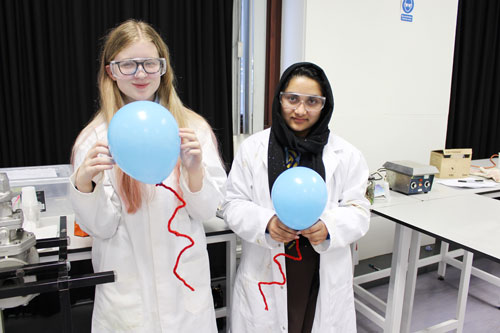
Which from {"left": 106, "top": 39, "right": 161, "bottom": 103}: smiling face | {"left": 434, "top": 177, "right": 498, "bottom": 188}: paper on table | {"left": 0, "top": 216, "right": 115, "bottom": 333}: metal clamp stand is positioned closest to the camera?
{"left": 0, "top": 216, "right": 115, "bottom": 333}: metal clamp stand

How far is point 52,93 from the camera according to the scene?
2369 mm

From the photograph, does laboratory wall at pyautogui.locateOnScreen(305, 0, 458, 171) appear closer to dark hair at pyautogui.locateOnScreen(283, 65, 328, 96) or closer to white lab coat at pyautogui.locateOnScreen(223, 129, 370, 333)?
dark hair at pyautogui.locateOnScreen(283, 65, 328, 96)

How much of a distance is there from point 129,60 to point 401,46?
112 inches

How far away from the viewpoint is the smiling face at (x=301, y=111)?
1.47m

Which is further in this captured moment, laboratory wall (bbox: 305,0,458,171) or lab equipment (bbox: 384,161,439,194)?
laboratory wall (bbox: 305,0,458,171)

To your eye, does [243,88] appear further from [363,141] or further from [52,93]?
[52,93]

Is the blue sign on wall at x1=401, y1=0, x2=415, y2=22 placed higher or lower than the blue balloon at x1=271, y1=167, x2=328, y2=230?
higher

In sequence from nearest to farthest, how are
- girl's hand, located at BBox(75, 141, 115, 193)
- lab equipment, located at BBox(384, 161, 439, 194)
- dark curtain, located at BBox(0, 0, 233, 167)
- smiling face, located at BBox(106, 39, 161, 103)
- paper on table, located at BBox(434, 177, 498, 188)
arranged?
1. girl's hand, located at BBox(75, 141, 115, 193)
2. smiling face, located at BBox(106, 39, 161, 103)
3. dark curtain, located at BBox(0, 0, 233, 167)
4. lab equipment, located at BBox(384, 161, 439, 194)
5. paper on table, located at BBox(434, 177, 498, 188)

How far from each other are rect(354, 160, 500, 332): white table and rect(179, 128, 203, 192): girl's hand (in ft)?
4.18

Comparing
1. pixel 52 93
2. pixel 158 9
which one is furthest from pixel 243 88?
pixel 52 93

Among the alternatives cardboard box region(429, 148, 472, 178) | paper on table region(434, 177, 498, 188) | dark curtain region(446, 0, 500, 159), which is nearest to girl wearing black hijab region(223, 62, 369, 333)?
paper on table region(434, 177, 498, 188)

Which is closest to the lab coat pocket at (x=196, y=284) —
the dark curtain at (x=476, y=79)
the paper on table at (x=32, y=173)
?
the paper on table at (x=32, y=173)

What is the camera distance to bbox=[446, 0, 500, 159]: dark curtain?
3.73 m

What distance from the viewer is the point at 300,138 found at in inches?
61.4
